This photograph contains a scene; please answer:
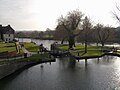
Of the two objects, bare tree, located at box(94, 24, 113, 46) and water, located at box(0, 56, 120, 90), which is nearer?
water, located at box(0, 56, 120, 90)

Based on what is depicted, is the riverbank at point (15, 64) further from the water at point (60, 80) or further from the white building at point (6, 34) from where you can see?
the white building at point (6, 34)

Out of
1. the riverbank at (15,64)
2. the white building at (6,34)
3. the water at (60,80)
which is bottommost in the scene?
the water at (60,80)

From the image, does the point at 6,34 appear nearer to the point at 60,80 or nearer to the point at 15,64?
the point at 15,64

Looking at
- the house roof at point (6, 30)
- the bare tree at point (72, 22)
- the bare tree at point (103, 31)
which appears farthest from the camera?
the house roof at point (6, 30)

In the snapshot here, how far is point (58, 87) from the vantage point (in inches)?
1065

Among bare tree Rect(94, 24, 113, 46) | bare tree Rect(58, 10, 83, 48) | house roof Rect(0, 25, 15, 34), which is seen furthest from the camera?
house roof Rect(0, 25, 15, 34)

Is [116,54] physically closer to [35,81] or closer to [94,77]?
[94,77]

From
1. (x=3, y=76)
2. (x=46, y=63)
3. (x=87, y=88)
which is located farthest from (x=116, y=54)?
(x=3, y=76)

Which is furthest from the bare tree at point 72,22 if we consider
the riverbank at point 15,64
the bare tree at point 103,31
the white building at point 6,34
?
the white building at point 6,34

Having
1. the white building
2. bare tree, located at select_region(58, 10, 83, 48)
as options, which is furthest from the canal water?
the white building

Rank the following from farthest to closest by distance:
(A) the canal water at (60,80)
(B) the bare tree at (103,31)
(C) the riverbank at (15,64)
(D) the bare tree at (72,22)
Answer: (B) the bare tree at (103,31) < (D) the bare tree at (72,22) < (C) the riverbank at (15,64) < (A) the canal water at (60,80)

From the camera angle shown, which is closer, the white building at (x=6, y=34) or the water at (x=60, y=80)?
→ the water at (x=60, y=80)

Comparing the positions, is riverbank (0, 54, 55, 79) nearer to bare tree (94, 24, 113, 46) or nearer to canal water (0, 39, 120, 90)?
canal water (0, 39, 120, 90)

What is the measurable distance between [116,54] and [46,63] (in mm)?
23966
